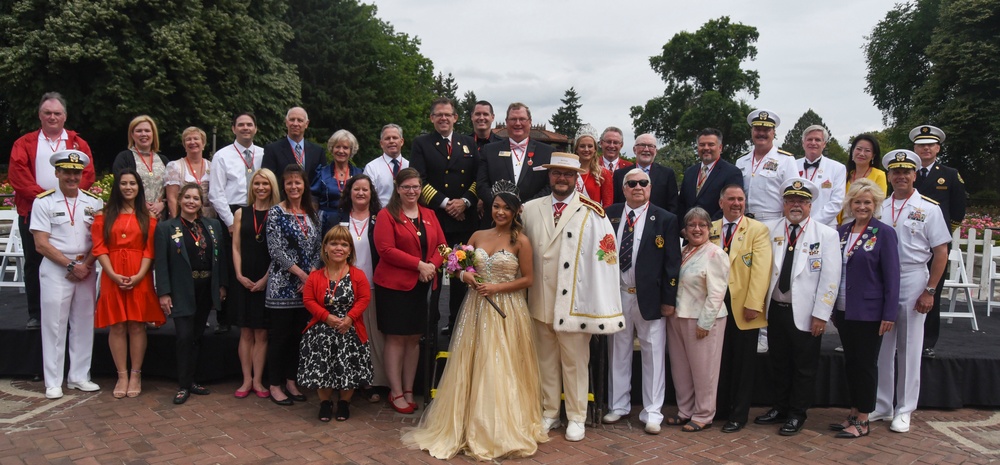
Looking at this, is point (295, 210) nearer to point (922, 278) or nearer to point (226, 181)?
point (226, 181)

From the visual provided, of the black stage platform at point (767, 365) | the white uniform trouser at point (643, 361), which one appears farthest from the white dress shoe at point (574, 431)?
the black stage platform at point (767, 365)

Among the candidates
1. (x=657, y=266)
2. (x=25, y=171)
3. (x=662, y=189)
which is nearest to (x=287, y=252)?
(x=25, y=171)

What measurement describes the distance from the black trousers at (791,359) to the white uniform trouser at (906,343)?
0.68m

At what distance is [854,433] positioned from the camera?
521 cm

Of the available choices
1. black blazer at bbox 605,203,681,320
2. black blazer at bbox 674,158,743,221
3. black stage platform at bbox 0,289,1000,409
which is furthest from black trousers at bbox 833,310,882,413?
black blazer at bbox 674,158,743,221

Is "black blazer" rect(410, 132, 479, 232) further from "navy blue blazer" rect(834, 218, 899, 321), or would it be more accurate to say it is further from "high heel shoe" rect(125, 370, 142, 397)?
"navy blue blazer" rect(834, 218, 899, 321)

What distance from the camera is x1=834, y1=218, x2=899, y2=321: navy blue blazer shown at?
5004 mm

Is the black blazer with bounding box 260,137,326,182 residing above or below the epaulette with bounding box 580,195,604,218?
above

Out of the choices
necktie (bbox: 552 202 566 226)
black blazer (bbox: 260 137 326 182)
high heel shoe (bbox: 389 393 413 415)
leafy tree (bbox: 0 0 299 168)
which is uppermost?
leafy tree (bbox: 0 0 299 168)

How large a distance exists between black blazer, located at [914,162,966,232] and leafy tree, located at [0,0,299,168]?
2092cm

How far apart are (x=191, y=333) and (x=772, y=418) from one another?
5008 millimetres

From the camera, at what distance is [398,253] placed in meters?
5.22

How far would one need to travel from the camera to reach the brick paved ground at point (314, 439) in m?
4.62

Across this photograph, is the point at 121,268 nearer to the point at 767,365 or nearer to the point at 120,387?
the point at 120,387
